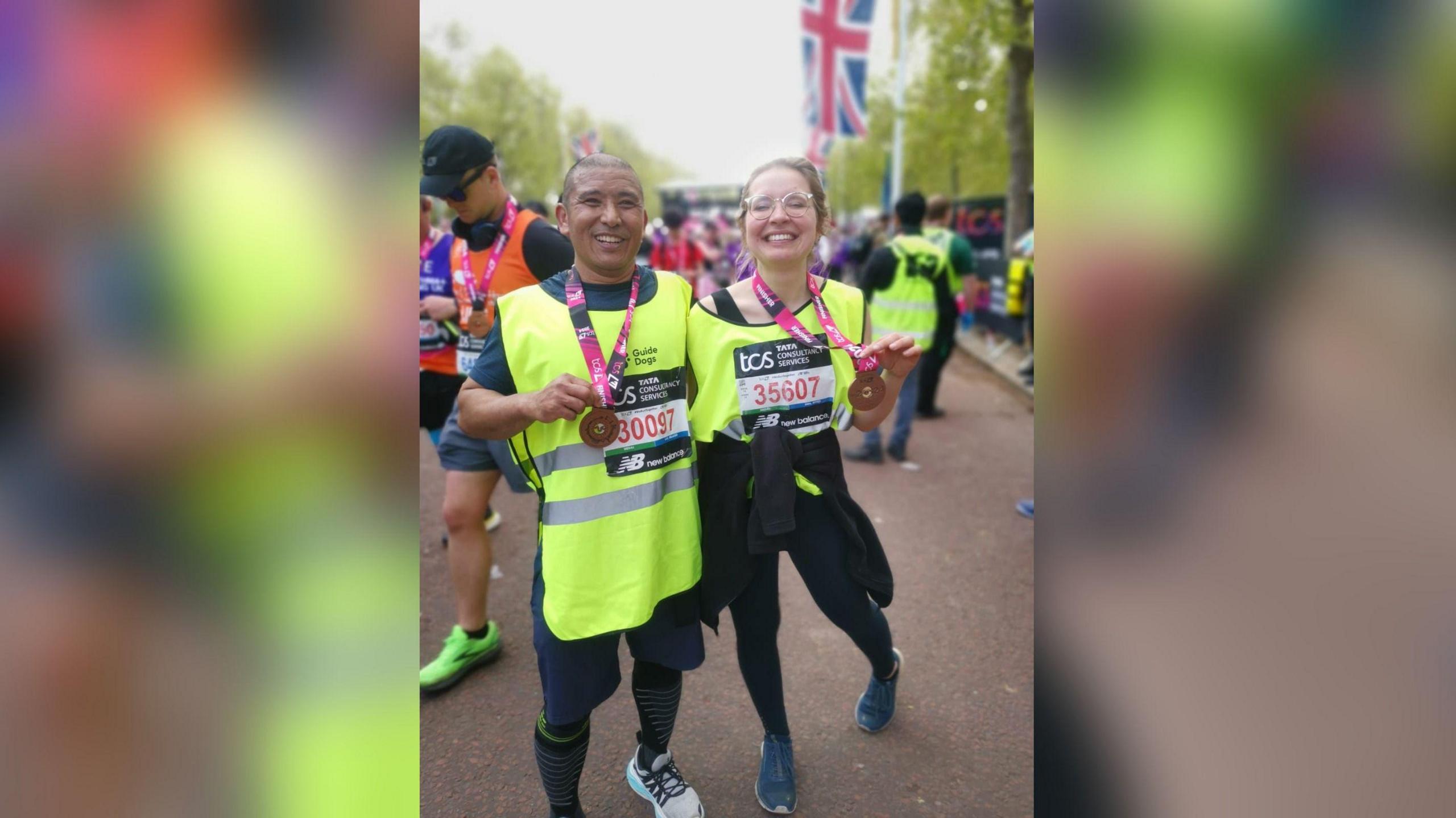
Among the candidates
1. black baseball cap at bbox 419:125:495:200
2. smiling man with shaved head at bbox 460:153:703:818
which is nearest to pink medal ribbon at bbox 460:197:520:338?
black baseball cap at bbox 419:125:495:200

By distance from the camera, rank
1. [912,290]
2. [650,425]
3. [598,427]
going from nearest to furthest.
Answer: [598,427], [650,425], [912,290]

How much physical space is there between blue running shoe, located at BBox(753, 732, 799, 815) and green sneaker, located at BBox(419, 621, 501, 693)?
1357 mm

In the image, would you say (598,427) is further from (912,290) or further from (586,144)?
(586,144)

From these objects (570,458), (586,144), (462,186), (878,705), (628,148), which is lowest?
(878,705)

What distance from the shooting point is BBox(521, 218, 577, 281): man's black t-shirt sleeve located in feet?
9.28

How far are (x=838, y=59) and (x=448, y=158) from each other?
11.8 metres

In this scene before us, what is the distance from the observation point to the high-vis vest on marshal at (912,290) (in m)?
5.71

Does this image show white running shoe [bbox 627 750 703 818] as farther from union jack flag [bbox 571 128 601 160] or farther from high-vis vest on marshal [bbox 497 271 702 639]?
union jack flag [bbox 571 128 601 160]

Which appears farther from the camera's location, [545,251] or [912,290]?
[912,290]

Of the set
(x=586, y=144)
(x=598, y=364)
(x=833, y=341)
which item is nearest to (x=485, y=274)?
(x=598, y=364)

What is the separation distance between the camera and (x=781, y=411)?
211 cm

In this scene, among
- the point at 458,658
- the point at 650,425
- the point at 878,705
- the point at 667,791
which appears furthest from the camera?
the point at 458,658
